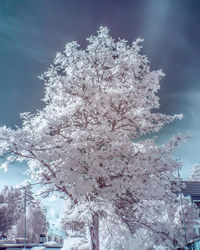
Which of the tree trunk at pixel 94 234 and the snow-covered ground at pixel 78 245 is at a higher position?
the tree trunk at pixel 94 234

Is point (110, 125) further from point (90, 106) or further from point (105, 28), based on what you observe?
point (105, 28)

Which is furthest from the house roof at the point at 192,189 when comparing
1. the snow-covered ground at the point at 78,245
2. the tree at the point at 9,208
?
the tree at the point at 9,208

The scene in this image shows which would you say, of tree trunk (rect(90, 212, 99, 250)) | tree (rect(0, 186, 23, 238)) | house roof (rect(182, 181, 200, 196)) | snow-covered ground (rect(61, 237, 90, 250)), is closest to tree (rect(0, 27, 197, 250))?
tree trunk (rect(90, 212, 99, 250))

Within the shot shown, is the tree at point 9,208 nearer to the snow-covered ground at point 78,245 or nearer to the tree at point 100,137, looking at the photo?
the snow-covered ground at point 78,245

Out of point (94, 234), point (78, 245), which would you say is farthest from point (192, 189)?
point (94, 234)

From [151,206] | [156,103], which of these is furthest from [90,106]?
[151,206]

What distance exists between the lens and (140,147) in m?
9.75

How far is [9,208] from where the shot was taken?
157 ft

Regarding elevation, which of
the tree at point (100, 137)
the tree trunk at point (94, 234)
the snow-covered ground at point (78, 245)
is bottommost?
the snow-covered ground at point (78, 245)

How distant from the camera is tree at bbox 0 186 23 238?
46328mm

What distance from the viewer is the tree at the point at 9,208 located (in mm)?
46328

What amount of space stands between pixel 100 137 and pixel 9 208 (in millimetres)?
45114

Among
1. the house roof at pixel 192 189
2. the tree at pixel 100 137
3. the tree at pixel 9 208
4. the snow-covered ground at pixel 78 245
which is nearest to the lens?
the tree at pixel 100 137

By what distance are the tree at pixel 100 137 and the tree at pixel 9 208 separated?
136ft
